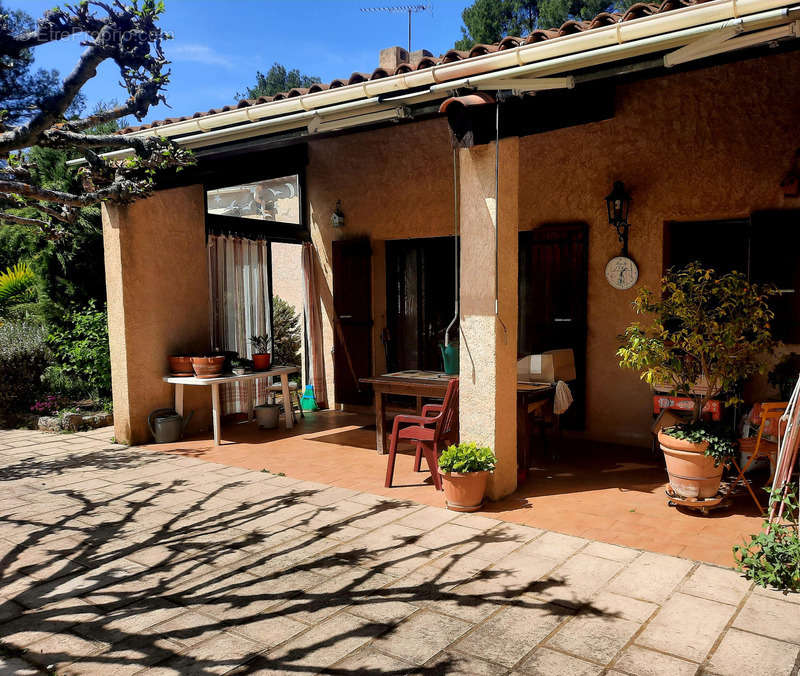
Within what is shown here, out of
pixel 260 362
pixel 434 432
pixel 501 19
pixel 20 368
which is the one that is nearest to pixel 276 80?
pixel 501 19

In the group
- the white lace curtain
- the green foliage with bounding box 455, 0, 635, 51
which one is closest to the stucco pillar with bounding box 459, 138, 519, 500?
the white lace curtain

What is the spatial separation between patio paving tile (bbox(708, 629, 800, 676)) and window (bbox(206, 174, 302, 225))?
6771mm

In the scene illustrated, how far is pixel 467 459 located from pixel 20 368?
6721 millimetres

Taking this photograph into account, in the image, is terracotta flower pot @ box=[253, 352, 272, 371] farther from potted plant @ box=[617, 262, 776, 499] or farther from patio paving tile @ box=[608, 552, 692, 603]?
patio paving tile @ box=[608, 552, 692, 603]

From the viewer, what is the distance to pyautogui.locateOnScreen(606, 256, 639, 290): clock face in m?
6.36

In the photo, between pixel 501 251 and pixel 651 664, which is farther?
pixel 501 251

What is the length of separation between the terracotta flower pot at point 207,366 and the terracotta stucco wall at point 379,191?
220 cm

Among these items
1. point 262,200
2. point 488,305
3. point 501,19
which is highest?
point 501,19

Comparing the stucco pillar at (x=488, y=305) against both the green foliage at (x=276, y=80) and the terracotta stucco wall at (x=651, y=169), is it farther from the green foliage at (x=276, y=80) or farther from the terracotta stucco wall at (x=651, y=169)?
the green foliage at (x=276, y=80)

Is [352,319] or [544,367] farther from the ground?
[352,319]

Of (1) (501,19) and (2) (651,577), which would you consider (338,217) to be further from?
(1) (501,19)

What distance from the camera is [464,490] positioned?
15.2ft

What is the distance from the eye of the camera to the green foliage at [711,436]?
4344 mm

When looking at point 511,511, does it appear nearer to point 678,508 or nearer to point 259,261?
point 678,508
